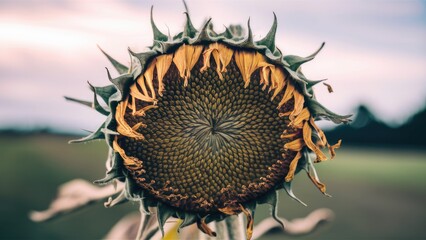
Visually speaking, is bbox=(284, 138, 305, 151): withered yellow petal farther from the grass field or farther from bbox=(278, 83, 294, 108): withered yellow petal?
the grass field

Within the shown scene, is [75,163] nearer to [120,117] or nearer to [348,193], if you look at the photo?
[348,193]

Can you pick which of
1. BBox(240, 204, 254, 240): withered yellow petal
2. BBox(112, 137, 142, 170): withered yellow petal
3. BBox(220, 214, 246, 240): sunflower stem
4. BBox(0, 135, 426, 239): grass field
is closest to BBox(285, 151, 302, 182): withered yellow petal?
BBox(240, 204, 254, 240): withered yellow petal

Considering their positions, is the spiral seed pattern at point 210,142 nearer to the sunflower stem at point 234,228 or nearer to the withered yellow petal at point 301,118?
the withered yellow petal at point 301,118

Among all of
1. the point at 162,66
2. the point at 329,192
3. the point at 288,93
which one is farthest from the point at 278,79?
the point at 329,192

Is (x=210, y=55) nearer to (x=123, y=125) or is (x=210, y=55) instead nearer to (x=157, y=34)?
(x=157, y=34)

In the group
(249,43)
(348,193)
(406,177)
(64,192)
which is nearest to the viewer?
(249,43)

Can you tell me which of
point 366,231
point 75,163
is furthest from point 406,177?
point 75,163
